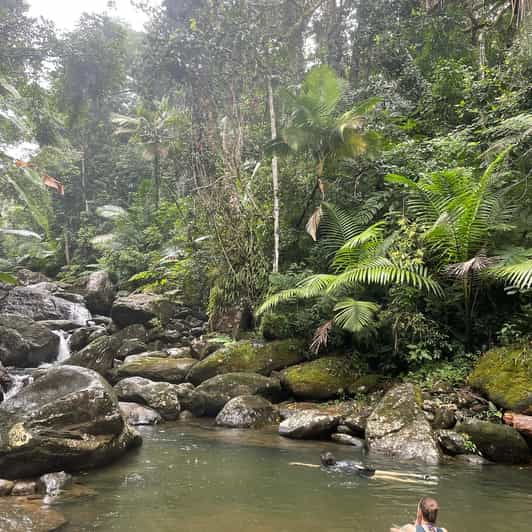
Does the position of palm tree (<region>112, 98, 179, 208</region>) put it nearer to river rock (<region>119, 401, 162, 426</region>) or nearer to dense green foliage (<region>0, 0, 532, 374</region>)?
dense green foliage (<region>0, 0, 532, 374</region>)

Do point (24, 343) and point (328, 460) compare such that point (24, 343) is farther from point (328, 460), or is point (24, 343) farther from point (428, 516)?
point (428, 516)

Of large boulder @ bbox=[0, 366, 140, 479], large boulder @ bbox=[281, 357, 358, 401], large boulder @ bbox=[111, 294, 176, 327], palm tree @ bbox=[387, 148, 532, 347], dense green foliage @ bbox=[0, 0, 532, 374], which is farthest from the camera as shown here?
large boulder @ bbox=[111, 294, 176, 327]

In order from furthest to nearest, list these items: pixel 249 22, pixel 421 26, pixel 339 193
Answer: pixel 421 26 → pixel 249 22 → pixel 339 193

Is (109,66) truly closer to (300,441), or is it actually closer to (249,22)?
(249,22)

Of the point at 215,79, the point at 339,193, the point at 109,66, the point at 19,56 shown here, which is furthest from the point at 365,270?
the point at 109,66

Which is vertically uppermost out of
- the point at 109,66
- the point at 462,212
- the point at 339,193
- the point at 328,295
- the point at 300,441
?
the point at 109,66

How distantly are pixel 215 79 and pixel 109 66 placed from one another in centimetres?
1273

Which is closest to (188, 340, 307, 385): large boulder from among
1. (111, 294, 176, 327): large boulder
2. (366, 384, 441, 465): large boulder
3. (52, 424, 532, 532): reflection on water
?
(366, 384, 441, 465): large boulder

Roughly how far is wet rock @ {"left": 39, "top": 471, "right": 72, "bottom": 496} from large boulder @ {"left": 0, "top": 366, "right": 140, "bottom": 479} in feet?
0.59

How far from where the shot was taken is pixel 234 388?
796 cm

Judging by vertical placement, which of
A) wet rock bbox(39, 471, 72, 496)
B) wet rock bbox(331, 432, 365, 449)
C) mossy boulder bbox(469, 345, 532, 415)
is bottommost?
wet rock bbox(331, 432, 365, 449)

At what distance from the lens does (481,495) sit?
4.35 meters

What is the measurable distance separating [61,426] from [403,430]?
401 centimetres

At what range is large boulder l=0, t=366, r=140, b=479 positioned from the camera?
182 inches
